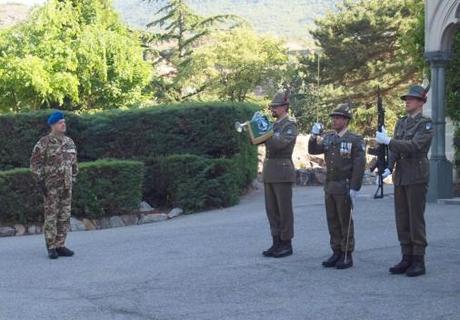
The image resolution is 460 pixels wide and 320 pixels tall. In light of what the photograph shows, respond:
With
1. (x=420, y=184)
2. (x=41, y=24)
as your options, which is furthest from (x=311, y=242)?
(x=41, y=24)

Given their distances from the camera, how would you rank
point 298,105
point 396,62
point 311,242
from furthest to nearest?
1. point 298,105
2. point 396,62
3. point 311,242

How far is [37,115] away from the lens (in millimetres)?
17000

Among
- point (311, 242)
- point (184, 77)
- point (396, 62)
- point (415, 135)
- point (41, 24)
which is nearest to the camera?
point (415, 135)

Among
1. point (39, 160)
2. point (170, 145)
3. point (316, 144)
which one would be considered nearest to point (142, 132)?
point (170, 145)

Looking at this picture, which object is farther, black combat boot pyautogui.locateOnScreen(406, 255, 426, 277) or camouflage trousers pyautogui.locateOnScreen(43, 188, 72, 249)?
camouflage trousers pyautogui.locateOnScreen(43, 188, 72, 249)

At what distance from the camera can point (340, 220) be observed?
8.12m

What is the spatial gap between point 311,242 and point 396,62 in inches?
1203

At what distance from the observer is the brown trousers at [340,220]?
805 centimetres

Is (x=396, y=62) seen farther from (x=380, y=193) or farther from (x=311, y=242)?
(x=311, y=242)

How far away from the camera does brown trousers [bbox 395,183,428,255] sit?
24.7ft

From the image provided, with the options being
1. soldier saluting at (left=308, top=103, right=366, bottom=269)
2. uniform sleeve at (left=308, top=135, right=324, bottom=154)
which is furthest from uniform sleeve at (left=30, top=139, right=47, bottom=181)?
soldier saluting at (left=308, top=103, right=366, bottom=269)

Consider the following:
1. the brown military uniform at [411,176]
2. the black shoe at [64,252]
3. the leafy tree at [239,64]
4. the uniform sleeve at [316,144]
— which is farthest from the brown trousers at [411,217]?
the leafy tree at [239,64]

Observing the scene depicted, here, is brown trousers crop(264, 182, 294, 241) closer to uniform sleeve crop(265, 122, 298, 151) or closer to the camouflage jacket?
uniform sleeve crop(265, 122, 298, 151)

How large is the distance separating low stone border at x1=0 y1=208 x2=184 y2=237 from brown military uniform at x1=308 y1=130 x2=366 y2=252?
23.3 feet
